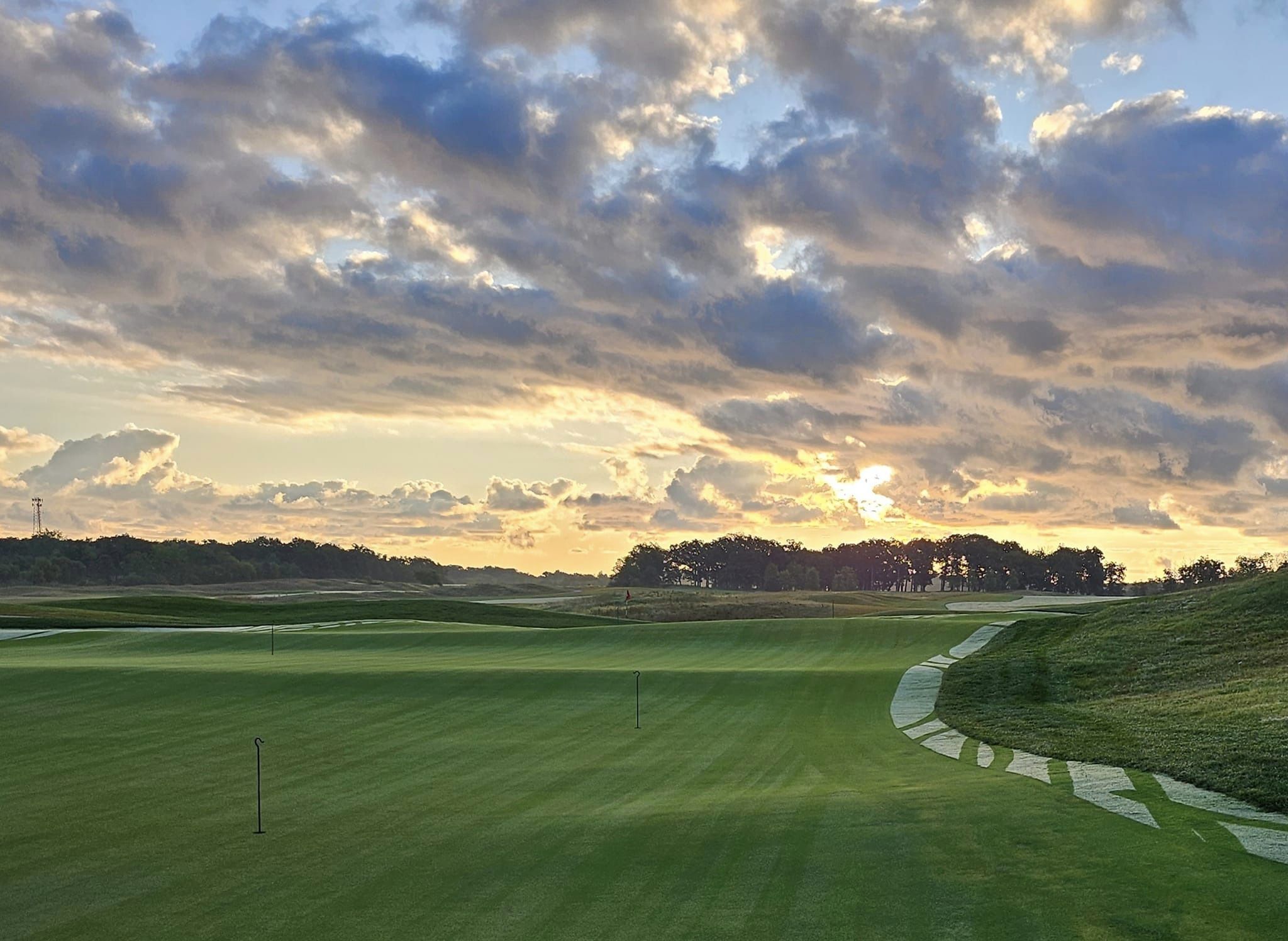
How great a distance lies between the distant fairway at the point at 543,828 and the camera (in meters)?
11.6

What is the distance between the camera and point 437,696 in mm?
33250

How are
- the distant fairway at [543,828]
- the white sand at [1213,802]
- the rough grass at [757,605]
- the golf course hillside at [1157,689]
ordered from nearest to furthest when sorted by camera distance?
the distant fairway at [543,828] < the white sand at [1213,802] < the golf course hillside at [1157,689] < the rough grass at [757,605]

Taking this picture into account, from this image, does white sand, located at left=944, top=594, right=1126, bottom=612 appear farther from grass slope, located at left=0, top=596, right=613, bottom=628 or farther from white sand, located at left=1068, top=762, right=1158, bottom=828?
white sand, located at left=1068, top=762, right=1158, bottom=828

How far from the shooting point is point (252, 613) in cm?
7925

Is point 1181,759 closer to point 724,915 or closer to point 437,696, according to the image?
point 724,915

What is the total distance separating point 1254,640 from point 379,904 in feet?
122

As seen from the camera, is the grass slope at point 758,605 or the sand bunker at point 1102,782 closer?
the sand bunker at point 1102,782

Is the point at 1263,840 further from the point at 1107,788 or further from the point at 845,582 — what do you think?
the point at 845,582

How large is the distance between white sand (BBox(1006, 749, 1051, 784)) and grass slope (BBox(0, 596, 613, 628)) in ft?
182

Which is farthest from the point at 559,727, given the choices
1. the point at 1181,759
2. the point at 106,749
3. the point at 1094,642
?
the point at 1094,642

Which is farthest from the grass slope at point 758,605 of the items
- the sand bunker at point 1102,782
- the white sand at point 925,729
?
the white sand at point 925,729

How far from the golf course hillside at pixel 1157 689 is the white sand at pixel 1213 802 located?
0.25 meters

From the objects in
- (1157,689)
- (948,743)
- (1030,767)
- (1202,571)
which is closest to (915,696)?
(1157,689)

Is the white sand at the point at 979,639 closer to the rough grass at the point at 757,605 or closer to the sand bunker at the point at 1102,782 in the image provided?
the sand bunker at the point at 1102,782
